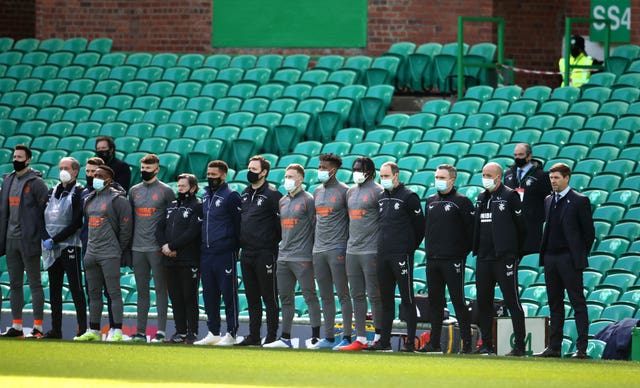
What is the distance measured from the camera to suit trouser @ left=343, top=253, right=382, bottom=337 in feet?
42.7

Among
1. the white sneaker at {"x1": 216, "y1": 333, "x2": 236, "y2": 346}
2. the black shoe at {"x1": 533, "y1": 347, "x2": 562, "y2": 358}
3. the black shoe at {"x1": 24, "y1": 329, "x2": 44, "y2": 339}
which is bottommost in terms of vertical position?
the black shoe at {"x1": 24, "y1": 329, "x2": 44, "y2": 339}

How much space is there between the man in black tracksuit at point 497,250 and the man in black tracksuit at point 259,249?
2.01m

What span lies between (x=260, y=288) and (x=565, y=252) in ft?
9.74

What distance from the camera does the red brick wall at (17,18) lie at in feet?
88.0

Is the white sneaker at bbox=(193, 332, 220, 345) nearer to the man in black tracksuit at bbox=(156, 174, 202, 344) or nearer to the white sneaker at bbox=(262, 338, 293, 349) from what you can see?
the man in black tracksuit at bbox=(156, 174, 202, 344)

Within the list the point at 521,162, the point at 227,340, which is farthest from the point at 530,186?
the point at 227,340

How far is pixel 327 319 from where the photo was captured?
43.4 feet

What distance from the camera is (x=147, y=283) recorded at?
13.9 metres

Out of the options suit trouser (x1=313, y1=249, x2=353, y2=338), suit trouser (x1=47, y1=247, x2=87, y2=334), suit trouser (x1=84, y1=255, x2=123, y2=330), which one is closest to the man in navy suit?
suit trouser (x1=313, y1=249, x2=353, y2=338)

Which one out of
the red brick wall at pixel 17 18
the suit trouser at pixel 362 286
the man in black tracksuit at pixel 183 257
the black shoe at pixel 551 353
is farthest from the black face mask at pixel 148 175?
the red brick wall at pixel 17 18

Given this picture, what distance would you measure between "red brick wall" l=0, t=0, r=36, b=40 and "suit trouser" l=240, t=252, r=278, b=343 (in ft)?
48.1

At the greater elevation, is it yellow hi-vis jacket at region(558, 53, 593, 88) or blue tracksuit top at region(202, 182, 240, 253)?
yellow hi-vis jacket at region(558, 53, 593, 88)

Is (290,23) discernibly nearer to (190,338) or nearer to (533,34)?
(533,34)

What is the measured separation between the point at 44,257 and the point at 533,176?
4.87 meters
